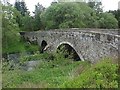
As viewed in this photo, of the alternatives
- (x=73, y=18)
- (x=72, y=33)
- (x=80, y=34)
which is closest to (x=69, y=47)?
(x=72, y=33)

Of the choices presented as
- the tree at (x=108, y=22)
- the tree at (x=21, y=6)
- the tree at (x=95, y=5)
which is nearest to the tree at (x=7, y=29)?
the tree at (x=108, y=22)

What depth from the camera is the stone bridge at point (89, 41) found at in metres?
17.1

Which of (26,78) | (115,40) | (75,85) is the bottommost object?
(26,78)

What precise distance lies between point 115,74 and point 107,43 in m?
7.31

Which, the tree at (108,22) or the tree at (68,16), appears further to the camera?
the tree at (108,22)

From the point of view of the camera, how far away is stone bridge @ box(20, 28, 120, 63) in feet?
56.0

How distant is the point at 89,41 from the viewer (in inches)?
882

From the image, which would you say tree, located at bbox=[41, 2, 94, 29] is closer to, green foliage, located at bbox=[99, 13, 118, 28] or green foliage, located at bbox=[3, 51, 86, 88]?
green foliage, located at bbox=[99, 13, 118, 28]

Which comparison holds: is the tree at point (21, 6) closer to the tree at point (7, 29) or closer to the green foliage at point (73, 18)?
the green foliage at point (73, 18)

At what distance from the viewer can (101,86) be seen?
32.5ft

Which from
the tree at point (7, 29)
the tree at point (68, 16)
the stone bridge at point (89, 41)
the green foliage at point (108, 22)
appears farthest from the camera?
the green foliage at point (108, 22)

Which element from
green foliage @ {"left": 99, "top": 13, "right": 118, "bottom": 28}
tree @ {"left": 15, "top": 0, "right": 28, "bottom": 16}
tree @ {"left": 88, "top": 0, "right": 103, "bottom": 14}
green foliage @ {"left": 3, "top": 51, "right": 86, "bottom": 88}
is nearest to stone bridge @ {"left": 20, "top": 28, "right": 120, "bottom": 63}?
green foliage @ {"left": 3, "top": 51, "right": 86, "bottom": 88}

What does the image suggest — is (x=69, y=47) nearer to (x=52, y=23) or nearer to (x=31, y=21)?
(x=52, y=23)

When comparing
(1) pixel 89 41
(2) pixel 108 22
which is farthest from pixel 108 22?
(1) pixel 89 41
